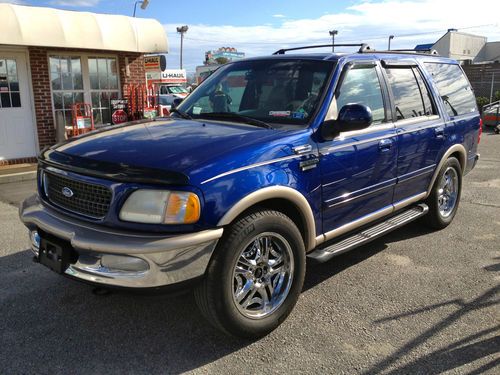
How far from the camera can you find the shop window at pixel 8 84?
9.91 m

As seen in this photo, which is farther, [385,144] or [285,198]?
[385,144]

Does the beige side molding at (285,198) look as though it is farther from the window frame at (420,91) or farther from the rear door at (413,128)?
the window frame at (420,91)

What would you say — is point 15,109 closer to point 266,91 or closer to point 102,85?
point 102,85

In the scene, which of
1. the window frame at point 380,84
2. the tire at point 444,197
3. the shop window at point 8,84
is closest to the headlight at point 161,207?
the window frame at point 380,84

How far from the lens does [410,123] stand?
185 inches

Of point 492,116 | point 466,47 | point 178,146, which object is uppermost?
point 466,47

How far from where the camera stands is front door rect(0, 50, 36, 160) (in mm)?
9961

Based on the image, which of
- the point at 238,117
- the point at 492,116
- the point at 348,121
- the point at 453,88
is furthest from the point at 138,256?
the point at 492,116

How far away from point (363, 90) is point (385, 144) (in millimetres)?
520

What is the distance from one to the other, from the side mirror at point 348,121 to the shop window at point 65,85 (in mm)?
8318

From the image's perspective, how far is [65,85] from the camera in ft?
35.6

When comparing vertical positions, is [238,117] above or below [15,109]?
above

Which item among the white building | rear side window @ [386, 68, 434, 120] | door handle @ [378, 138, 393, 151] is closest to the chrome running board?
door handle @ [378, 138, 393, 151]

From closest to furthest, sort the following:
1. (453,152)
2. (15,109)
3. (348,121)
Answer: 1. (348,121)
2. (453,152)
3. (15,109)
